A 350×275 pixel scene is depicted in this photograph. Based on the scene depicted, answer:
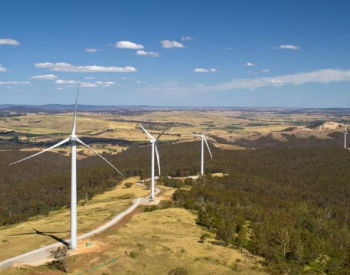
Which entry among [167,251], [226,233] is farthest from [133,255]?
[226,233]

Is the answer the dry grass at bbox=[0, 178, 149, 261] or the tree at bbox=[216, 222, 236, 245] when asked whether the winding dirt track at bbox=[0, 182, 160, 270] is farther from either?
the tree at bbox=[216, 222, 236, 245]

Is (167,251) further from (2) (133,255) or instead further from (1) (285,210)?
(1) (285,210)

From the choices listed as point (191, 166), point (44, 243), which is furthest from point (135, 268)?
point (191, 166)

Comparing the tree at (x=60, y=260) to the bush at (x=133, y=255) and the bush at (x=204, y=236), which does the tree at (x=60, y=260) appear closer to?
the bush at (x=133, y=255)

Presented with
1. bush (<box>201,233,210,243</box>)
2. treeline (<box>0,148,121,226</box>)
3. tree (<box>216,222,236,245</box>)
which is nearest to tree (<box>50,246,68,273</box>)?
bush (<box>201,233,210,243</box>)

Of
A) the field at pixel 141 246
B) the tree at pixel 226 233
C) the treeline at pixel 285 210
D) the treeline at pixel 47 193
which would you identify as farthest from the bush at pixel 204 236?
the treeline at pixel 47 193

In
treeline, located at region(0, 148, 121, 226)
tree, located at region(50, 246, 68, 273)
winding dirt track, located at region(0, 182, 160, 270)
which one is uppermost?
tree, located at region(50, 246, 68, 273)
